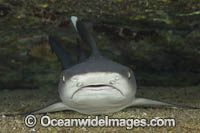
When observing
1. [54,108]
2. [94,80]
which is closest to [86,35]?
[54,108]

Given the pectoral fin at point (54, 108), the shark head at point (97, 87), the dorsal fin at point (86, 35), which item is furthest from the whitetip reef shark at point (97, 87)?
the dorsal fin at point (86, 35)

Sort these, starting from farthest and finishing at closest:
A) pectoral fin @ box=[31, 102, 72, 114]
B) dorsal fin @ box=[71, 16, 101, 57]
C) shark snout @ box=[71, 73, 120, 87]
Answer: dorsal fin @ box=[71, 16, 101, 57]
pectoral fin @ box=[31, 102, 72, 114]
shark snout @ box=[71, 73, 120, 87]

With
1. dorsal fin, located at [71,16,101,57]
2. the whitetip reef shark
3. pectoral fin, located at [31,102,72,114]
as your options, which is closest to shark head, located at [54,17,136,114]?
the whitetip reef shark

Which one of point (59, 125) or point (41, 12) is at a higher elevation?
point (41, 12)

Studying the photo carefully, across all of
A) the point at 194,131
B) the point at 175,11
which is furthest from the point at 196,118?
the point at 175,11

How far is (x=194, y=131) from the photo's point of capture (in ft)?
7.80

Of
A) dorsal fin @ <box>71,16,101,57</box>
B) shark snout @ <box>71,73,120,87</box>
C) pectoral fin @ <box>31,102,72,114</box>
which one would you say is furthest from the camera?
dorsal fin @ <box>71,16,101,57</box>

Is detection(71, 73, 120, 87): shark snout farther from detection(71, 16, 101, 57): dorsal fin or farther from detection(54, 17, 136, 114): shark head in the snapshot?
detection(71, 16, 101, 57): dorsal fin

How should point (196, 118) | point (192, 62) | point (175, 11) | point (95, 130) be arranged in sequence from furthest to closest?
point (192, 62) < point (175, 11) < point (196, 118) < point (95, 130)

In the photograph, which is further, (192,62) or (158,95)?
(192,62)

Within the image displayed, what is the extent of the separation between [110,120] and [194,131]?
104cm

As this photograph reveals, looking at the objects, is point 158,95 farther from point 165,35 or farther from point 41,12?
point 41,12

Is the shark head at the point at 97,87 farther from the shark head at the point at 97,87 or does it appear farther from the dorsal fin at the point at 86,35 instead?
the dorsal fin at the point at 86,35

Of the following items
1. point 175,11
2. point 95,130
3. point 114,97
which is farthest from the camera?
point 175,11
